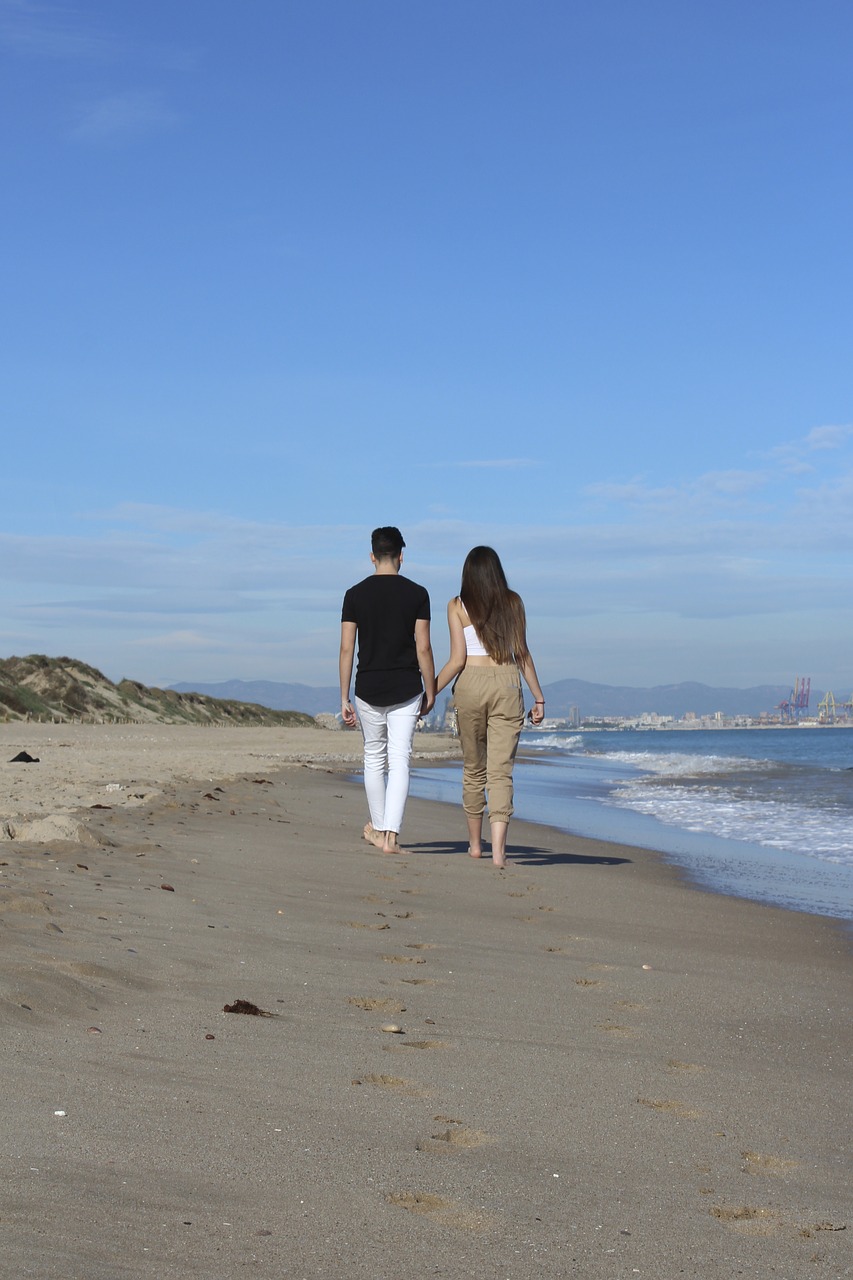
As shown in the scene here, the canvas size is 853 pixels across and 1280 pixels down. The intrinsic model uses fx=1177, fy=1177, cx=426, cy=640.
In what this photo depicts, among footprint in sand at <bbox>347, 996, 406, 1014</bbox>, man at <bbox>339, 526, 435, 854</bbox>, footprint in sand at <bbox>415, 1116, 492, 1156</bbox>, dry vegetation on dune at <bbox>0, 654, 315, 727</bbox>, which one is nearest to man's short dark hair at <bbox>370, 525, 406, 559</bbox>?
man at <bbox>339, 526, 435, 854</bbox>

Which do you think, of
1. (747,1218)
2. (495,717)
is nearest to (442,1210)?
(747,1218)

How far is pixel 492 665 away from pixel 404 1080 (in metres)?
4.49

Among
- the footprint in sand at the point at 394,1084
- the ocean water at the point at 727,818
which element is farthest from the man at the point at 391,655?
the footprint in sand at the point at 394,1084

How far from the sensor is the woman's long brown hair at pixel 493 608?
711 cm

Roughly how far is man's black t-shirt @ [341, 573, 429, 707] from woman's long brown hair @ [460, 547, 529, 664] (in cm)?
35

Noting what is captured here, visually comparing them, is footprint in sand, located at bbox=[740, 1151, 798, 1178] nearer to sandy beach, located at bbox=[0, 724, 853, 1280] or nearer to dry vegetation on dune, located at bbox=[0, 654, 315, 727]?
sandy beach, located at bbox=[0, 724, 853, 1280]

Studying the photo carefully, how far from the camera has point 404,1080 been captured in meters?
2.76

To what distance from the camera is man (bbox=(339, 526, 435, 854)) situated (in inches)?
287

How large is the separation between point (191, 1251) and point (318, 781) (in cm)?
1371

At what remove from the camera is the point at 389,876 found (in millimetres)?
6379

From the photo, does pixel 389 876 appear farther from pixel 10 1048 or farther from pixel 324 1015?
pixel 10 1048

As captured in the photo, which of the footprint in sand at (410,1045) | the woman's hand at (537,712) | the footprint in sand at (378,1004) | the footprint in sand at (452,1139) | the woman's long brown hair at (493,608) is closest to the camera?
the footprint in sand at (452,1139)

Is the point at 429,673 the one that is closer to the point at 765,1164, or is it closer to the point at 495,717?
the point at 495,717

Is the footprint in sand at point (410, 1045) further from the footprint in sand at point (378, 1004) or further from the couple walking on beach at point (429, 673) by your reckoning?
the couple walking on beach at point (429, 673)
